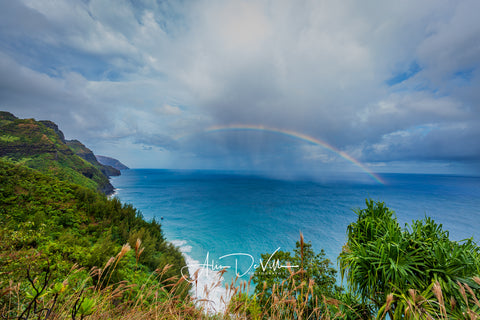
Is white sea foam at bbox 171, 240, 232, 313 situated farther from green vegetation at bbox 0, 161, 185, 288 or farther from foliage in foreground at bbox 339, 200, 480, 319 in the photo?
foliage in foreground at bbox 339, 200, 480, 319

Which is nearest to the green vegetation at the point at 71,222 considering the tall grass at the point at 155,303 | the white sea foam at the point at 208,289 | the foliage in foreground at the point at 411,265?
the white sea foam at the point at 208,289

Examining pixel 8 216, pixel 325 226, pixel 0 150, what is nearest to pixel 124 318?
pixel 8 216

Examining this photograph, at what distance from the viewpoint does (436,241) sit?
4855mm

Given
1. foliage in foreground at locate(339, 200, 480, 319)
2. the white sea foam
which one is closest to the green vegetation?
the white sea foam

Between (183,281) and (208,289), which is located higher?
(208,289)

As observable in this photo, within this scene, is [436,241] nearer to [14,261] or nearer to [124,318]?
[124,318]

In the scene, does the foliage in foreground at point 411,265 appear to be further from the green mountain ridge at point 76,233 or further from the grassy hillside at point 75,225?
the grassy hillside at point 75,225

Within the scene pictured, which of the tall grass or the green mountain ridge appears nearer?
the tall grass

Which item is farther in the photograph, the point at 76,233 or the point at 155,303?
the point at 76,233

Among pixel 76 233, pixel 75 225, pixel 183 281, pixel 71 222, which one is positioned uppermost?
pixel 183 281

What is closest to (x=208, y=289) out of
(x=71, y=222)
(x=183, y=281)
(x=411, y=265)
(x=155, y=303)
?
(x=155, y=303)

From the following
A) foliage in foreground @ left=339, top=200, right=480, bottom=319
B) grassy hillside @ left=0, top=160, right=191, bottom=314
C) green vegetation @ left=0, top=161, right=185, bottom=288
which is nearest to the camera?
foliage in foreground @ left=339, top=200, right=480, bottom=319

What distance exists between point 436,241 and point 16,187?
56.3ft

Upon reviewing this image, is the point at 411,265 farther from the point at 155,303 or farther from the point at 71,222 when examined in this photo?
the point at 71,222
